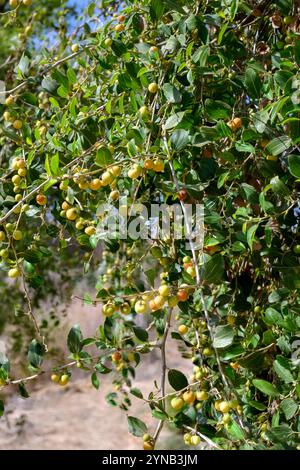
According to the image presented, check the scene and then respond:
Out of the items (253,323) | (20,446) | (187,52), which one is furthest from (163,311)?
(20,446)

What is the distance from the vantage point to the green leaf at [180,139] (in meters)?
0.79

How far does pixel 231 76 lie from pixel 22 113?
1.43ft

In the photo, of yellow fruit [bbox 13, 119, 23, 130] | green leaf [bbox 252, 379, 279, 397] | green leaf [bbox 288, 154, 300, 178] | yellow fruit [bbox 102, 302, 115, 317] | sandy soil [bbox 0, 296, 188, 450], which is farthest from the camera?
sandy soil [bbox 0, 296, 188, 450]

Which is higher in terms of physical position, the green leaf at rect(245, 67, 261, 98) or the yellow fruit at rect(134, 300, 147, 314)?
the green leaf at rect(245, 67, 261, 98)

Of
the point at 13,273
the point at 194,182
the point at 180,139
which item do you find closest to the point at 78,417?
the point at 13,273

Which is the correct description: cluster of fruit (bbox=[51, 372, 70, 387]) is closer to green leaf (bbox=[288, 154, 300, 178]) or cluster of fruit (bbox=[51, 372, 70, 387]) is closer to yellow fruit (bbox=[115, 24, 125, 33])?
green leaf (bbox=[288, 154, 300, 178])

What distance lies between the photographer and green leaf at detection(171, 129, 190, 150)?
0.79m

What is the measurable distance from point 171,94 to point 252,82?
0.11m

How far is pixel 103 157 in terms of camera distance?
804 millimetres

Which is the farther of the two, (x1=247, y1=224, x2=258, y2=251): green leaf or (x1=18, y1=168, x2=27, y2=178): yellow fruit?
(x1=18, y1=168, x2=27, y2=178): yellow fruit

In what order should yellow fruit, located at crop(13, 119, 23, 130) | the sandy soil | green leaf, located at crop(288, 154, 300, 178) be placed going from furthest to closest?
the sandy soil → yellow fruit, located at crop(13, 119, 23, 130) → green leaf, located at crop(288, 154, 300, 178)

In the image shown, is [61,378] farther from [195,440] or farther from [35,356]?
[195,440]

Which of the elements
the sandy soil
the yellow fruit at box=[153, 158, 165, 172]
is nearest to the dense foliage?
the yellow fruit at box=[153, 158, 165, 172]
